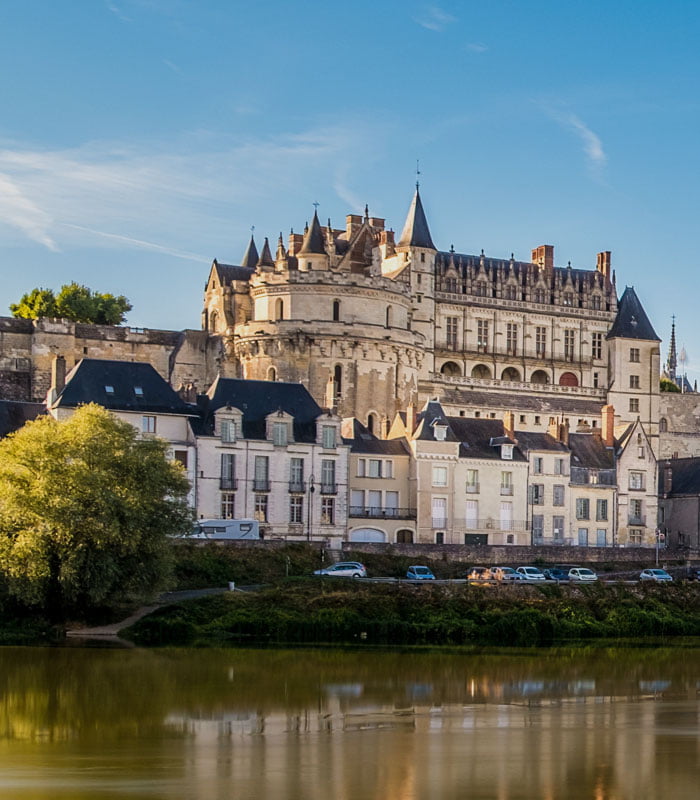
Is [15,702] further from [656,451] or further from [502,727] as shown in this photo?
[656,451]

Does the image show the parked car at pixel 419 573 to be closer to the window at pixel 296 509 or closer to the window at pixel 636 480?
the window at pixel 296 509

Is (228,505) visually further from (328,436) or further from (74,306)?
(74,306)

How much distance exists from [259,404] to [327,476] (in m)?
3.74

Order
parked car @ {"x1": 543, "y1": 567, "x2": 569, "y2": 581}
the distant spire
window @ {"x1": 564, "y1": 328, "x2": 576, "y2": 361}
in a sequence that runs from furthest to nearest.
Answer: window @ {"x1": 564, "y1": 328, "x2": 576, "y2": 361}
the distant spire
parked car @ {"x1": 543, "y1": 567, "x2": 569, "y2": 581}

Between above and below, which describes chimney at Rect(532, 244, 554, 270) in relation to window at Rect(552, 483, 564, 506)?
above

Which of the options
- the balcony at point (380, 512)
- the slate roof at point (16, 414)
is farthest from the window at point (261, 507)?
the slate roof at point (16, 414)

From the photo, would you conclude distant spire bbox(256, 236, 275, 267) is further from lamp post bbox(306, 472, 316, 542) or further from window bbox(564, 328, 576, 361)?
lamp post bbox(306, 472, 316, 542)

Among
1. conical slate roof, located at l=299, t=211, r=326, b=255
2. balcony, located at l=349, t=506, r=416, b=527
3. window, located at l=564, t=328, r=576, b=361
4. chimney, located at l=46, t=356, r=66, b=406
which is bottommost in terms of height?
balcony, located at l=349, t=506, r=416, b=527

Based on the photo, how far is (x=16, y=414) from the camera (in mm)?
56594

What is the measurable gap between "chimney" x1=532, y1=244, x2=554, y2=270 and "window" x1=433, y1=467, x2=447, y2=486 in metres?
40.7

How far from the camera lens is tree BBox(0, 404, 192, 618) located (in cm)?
4075

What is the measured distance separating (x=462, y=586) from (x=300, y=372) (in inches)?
1217

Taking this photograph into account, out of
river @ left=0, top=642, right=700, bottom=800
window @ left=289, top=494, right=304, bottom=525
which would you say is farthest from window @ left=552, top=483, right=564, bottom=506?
river @ left=0, top=642, right=700, bottom=800

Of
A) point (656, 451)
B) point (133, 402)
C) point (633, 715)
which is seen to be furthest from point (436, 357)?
point (633, 715)
